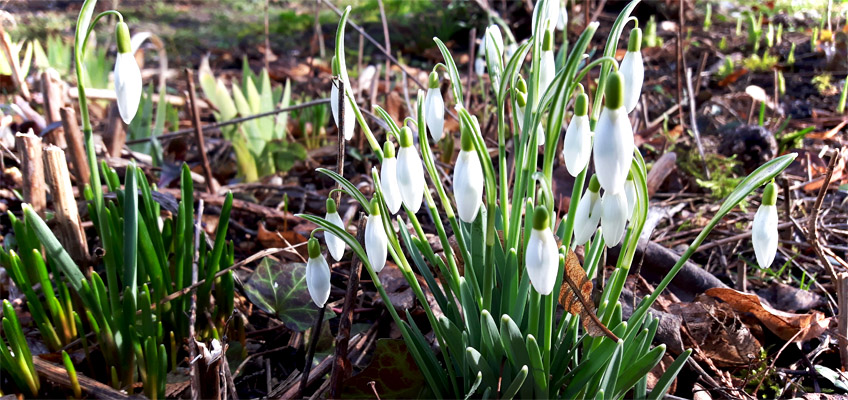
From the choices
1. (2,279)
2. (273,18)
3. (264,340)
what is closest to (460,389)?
(264,340)

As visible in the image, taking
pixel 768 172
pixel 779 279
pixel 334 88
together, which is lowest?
pixel 779 279

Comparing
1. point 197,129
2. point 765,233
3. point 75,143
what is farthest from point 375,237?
point 197,129

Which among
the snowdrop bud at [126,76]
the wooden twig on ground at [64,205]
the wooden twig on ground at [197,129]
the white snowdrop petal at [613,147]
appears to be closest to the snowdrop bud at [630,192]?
the white snowdrop petal at [613,147]

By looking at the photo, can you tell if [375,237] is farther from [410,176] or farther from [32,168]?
[32,168]

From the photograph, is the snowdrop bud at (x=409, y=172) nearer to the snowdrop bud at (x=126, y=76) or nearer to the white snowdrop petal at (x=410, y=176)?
the white snowdrop petal at (x=410, y=176)

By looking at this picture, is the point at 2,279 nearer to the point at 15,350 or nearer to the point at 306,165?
the point at 15,350

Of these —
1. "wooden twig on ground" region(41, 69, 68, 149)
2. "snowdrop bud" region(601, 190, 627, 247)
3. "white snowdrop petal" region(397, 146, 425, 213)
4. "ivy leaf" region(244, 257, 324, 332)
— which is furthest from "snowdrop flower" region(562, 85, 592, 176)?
"wooden twig on ground" region(41, 69, 68, 149)
